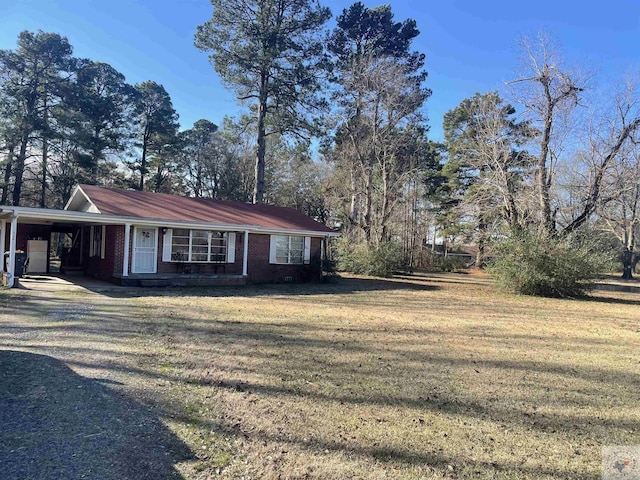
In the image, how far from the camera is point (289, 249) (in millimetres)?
18578

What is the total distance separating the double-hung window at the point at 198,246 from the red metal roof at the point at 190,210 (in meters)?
0.60

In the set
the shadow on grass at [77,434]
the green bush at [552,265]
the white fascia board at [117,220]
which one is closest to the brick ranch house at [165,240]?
the white fascia board at [117,220]

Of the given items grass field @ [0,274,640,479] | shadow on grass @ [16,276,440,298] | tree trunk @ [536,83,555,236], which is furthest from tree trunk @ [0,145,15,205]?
tree trunk @ [536,83,555,236]

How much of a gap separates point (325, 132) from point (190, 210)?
39.9ft

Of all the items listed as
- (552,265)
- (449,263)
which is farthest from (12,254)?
(449,263)

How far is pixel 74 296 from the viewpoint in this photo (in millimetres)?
11312

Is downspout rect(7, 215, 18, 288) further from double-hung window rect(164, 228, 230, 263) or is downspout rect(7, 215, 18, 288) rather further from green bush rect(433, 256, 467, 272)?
green bush rect(433, 256, 467, 272)

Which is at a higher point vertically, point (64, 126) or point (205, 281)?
point (64, 126)

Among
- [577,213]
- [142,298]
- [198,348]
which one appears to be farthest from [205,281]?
[577,213]

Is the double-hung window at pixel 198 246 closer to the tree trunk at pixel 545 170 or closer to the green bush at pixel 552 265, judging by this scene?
the green bush at pixel 552 265

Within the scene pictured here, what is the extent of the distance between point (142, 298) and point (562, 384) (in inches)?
398

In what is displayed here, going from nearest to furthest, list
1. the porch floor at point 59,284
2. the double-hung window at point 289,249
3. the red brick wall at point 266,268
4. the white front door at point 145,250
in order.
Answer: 1. the porch floor at point 59,284
2. the white front door at point 145,250
3. the red brick wall at point 266,268
4. the double-hung window at point 289,249

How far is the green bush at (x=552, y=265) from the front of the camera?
52.1 feet

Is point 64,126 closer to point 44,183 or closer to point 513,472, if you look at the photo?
point 44,183
